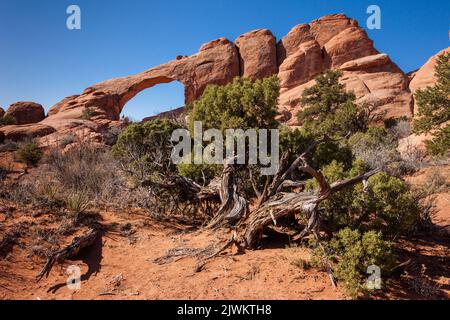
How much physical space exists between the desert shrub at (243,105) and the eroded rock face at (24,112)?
30795 millimetres

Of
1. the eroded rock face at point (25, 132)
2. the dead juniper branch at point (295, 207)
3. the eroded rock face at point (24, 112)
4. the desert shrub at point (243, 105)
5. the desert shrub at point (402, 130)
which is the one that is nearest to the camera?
the dead juniper branch at point (295, 207)

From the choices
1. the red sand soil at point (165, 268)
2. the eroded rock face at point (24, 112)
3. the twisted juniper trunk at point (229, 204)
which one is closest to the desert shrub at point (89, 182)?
the red sand soil at point (165, 268)

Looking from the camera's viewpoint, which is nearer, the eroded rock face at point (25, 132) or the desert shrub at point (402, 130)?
the desert shrub at point (402, 130)

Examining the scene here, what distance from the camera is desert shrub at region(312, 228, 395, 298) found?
3555mm

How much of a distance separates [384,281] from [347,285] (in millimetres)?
615

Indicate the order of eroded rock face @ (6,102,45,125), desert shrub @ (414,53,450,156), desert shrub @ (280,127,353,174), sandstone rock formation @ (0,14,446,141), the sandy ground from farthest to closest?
eroded rock face @ (6,102,45,125) < sandstone rock formation @ (0,14,446,141) < desert shrub @ (414,53,450,156) < desert shrub @ (280,127,353,174) < the sandy ground

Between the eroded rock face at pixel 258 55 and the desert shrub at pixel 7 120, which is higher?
the eroded rock face at pixel 258 55

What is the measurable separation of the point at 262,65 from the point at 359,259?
A: 29.9 m

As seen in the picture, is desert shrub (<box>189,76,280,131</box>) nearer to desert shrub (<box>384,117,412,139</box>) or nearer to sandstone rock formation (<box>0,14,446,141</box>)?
desert shrub (<box>384,117,412,139</box>)

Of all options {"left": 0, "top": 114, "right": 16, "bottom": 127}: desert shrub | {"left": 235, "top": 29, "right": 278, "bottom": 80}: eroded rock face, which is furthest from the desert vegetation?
{"left": 0, "top": 114, "right": 16, "bottom": 127}: desert shrub

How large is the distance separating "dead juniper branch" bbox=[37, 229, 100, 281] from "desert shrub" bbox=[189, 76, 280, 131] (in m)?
4.21

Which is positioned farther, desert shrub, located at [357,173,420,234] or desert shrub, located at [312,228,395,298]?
desert shrub, located at [357,173,420,234]

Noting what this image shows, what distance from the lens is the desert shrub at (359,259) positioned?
3555mm

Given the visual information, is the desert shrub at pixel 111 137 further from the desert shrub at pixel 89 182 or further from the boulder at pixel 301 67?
the boulder at pixel 301 67
